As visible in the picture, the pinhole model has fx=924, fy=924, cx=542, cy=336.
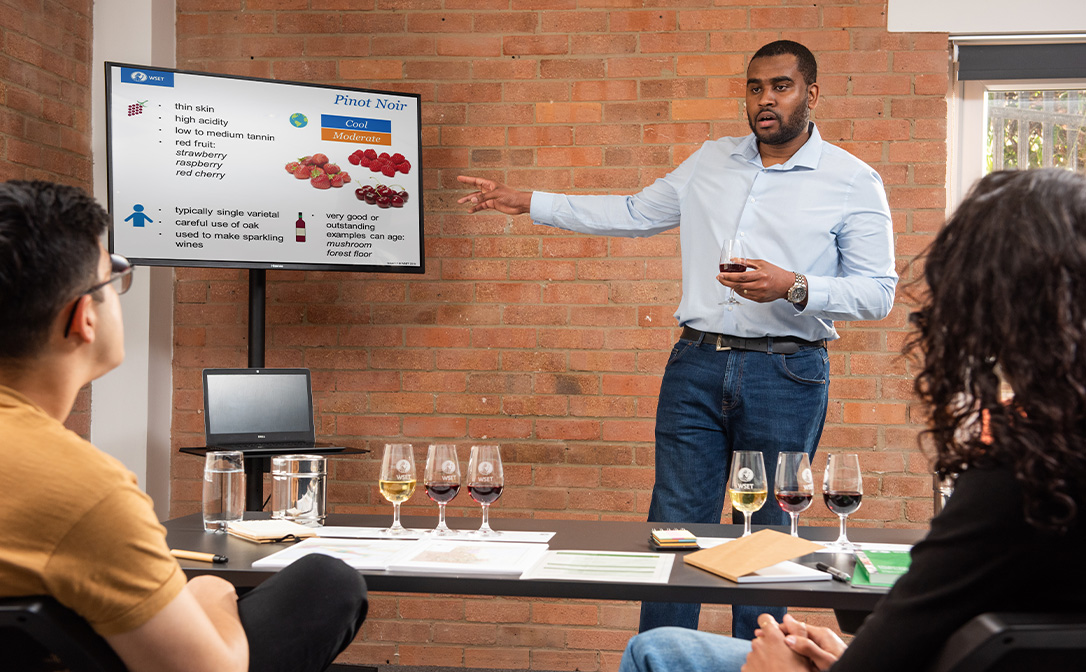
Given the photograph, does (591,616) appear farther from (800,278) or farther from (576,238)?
(800,278)

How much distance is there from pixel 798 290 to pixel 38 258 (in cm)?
168

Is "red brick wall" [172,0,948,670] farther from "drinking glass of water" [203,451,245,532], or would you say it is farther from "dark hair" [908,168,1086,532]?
"dark hair" [908,168,1086,532]

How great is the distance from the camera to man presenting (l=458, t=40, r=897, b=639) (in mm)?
2271

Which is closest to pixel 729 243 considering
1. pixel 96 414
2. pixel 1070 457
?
pixel 1070 457

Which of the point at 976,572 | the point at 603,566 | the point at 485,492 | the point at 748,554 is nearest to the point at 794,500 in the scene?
the point at 748,554

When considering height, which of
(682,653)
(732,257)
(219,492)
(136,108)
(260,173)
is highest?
(136,108)

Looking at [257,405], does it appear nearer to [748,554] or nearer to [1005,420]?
[748,554]

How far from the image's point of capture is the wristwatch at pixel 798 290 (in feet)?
7.25

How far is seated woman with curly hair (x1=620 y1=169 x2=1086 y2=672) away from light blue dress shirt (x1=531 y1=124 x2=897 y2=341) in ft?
4.72

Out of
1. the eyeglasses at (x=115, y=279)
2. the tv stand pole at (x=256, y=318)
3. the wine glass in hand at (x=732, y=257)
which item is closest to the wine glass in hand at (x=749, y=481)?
the wine glass in hand at (x=732, y=257)

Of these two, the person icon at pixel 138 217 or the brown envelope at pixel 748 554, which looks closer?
the brown envelope at pixel 748 554

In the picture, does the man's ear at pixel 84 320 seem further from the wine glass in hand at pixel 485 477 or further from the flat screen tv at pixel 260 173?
the flat screen tv at pixel 260 173

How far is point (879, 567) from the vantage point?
1.37 meters

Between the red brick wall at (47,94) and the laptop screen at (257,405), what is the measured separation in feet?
2.30
